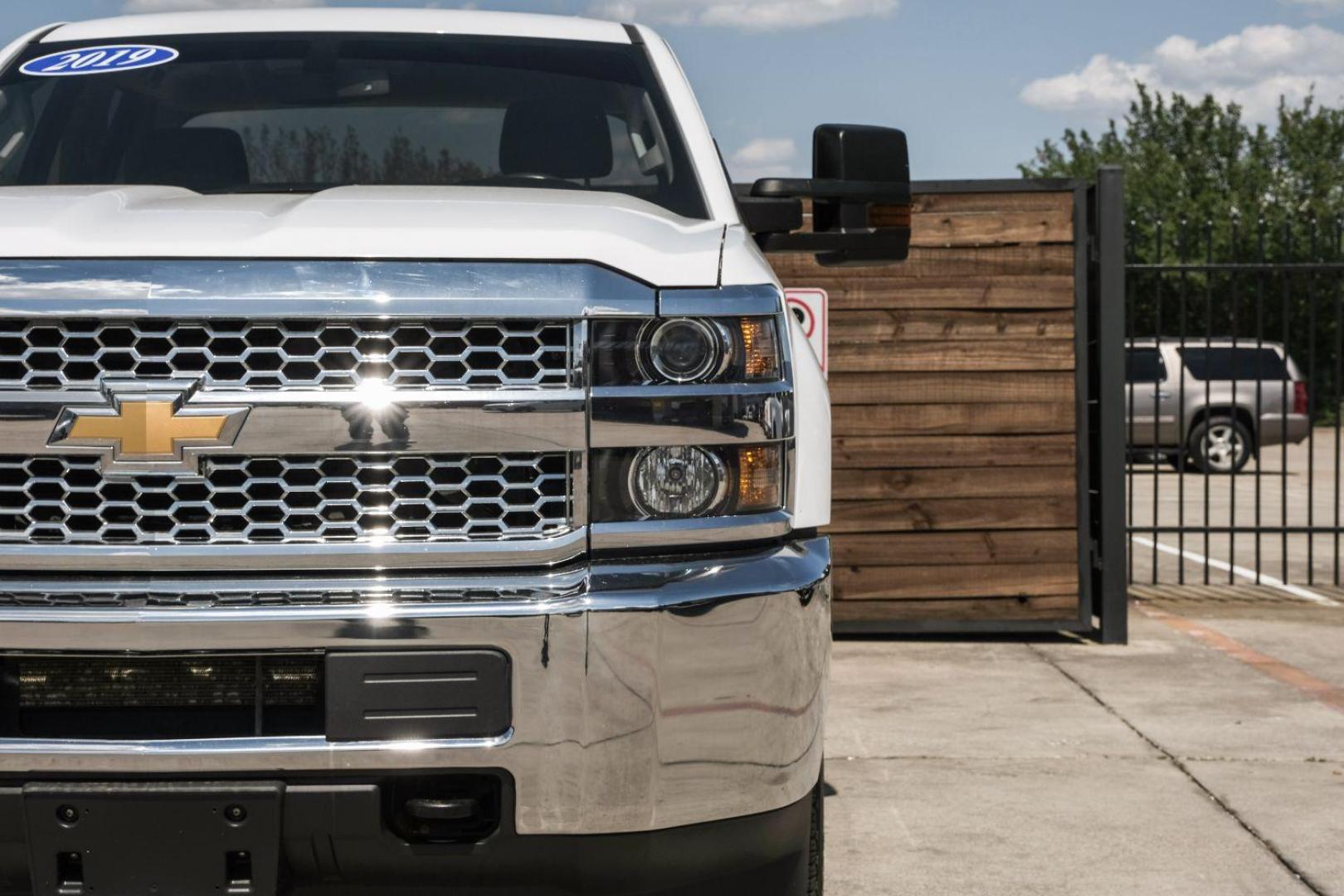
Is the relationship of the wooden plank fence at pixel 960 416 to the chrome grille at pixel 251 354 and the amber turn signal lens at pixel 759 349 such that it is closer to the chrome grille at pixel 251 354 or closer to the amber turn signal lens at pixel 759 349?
the amber turn signal lens at pixel 759 349

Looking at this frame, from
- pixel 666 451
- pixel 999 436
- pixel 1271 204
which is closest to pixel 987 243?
pixel 999 436

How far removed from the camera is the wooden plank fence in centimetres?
798

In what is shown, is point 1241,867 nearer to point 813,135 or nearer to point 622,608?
point 813,135

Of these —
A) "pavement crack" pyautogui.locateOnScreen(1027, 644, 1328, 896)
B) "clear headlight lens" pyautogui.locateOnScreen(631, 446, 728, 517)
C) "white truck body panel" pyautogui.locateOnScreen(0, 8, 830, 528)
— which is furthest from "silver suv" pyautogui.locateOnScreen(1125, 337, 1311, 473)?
"clear headlight lens" pyautogui.locateOnScreen(631, 446, 728, 517)

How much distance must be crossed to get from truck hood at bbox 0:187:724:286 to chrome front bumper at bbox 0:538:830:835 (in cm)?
51

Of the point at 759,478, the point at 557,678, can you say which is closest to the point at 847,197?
the point at 759,478

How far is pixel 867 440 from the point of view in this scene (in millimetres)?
8102

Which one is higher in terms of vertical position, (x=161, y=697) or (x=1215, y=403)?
(x=1215, y=403)

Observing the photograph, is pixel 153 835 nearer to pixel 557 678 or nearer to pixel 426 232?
pixel 557 678

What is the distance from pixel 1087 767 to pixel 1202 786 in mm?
387

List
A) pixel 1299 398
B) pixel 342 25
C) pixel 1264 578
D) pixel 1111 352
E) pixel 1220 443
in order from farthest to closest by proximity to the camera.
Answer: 1. pixel 1220 443
2. pixel 1299 398
3. pixel 1264 578
4. pixel 1111 352
5. pixel 342 25

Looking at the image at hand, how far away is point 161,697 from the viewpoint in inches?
104

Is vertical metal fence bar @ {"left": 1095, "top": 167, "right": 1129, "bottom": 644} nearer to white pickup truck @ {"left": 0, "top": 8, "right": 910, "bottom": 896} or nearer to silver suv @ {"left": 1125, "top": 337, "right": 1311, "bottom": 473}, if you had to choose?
white pickup truck @ {"left": 0, "top": 8, "right": 910, "bottom": 896}

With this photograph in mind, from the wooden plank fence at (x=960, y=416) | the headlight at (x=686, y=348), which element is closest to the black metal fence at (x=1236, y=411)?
the wooden plank fence at (x=960, y=416)
